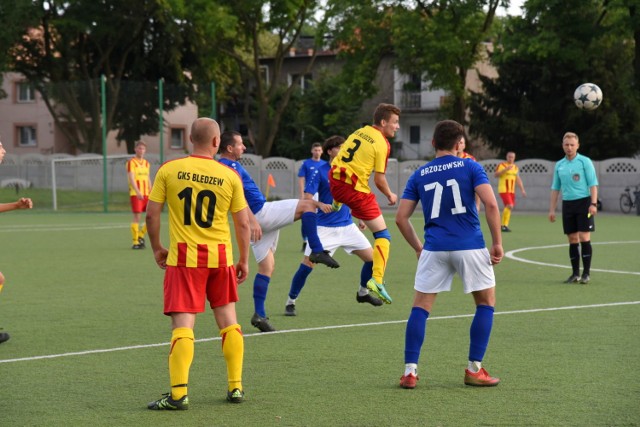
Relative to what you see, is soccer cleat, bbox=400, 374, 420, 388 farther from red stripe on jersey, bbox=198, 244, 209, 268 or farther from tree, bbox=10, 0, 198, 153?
tree, bbox=10, 0, 198, 153

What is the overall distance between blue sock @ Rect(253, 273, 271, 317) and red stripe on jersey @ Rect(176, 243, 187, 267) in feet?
11.3

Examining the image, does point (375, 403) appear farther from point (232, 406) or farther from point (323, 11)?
point (323, 11)

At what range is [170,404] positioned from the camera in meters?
6.50

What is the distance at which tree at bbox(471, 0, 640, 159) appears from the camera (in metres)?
41.3

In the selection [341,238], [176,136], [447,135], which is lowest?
[341,238]

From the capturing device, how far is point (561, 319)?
1052 centimetres

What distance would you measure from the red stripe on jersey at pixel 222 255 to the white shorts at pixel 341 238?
4470 millimetres

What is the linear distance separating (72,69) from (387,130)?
1720 inches

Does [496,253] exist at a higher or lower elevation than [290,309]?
higher

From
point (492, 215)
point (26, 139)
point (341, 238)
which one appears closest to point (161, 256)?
point (492, 215)

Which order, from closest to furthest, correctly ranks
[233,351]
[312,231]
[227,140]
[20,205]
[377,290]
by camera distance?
1. [233,351]
2. [20,205]
3. [227,140]
4. [377,290]
5. [312,231]

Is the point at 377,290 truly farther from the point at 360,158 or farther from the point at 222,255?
the point at 222,255

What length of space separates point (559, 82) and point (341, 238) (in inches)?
1432

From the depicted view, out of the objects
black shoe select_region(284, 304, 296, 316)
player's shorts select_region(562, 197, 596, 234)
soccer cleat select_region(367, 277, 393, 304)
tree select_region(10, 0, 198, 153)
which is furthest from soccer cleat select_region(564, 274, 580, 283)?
tree select_region(10, 0, 198, 153)
